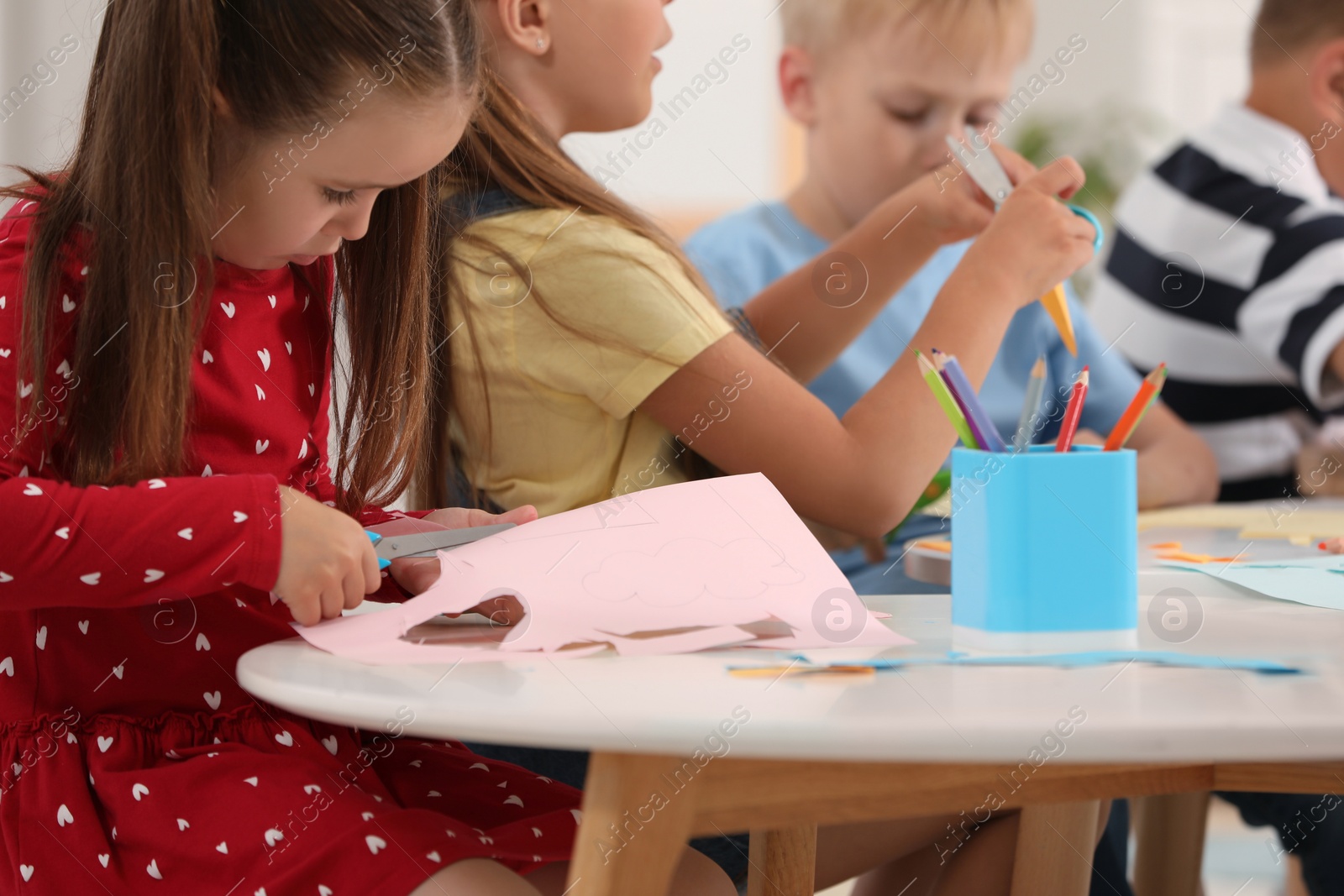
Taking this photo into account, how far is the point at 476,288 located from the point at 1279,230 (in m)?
1.06

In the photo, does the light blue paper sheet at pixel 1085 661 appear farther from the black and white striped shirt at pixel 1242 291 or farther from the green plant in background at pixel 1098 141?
the green plant in background at pixel 1098 141

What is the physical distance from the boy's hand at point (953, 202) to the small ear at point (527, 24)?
36 cm

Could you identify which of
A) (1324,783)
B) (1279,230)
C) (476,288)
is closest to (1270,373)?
(1279,230)

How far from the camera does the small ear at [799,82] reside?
173cm

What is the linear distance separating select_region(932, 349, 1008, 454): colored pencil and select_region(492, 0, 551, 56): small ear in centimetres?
58

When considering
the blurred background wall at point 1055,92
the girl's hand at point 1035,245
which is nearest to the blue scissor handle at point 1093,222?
the girl's hand at point 1035,245

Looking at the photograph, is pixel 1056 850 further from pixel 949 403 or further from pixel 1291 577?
pixel 949 403

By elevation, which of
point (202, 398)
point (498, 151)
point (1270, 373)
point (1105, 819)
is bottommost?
point (1105, 819)

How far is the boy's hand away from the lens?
1.09 metres

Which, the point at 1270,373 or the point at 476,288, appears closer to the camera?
the point at 476,288

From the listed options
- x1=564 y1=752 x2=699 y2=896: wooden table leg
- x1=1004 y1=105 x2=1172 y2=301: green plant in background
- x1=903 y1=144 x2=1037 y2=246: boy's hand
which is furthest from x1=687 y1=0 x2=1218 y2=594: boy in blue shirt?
x1=1004 y1=105 x2=1172 y2=301: green plant in background

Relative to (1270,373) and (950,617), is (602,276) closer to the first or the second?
(950,617)

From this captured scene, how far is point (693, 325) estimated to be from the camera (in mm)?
876

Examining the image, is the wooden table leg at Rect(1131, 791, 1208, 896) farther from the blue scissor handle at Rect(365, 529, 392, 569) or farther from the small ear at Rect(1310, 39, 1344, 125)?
the small ear at Rect(1310, 39, 1344, 125)
